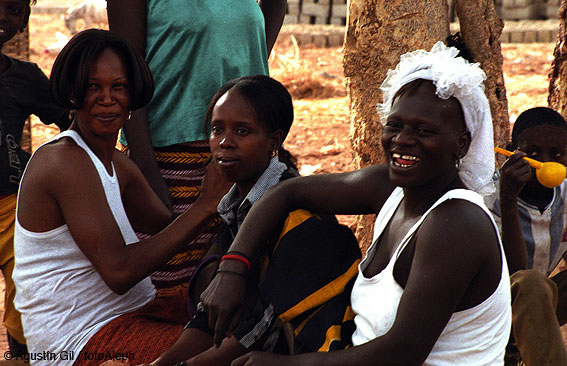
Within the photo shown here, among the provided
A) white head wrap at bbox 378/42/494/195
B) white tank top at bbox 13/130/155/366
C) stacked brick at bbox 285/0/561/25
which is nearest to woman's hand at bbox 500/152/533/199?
white head wrap at bbox 378/42/494/195

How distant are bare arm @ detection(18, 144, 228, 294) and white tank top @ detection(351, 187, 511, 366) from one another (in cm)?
71

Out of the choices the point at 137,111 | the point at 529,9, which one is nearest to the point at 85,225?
the point at 137,111

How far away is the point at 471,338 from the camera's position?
6.48 feet

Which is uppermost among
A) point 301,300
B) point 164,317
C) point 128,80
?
point 128,80

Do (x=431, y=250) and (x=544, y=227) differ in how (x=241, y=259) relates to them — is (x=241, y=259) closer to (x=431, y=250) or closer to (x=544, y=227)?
(x=431, y=250)

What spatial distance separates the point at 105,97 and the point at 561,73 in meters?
2.52

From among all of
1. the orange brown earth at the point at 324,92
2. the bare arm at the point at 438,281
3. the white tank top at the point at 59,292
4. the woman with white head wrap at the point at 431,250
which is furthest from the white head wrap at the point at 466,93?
the orange brown earth at the point at 324,92

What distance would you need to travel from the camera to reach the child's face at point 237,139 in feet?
8.15

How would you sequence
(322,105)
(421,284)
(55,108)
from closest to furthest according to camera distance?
(421,284)
(55,108)
(322,105)

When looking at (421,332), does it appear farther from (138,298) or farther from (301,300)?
(138,298)

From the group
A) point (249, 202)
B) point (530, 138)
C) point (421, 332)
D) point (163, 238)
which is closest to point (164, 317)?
point (163, 238)

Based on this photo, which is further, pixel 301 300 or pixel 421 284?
pixel 301 300

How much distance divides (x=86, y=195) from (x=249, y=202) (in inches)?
20.2

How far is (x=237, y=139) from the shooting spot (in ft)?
8.19
